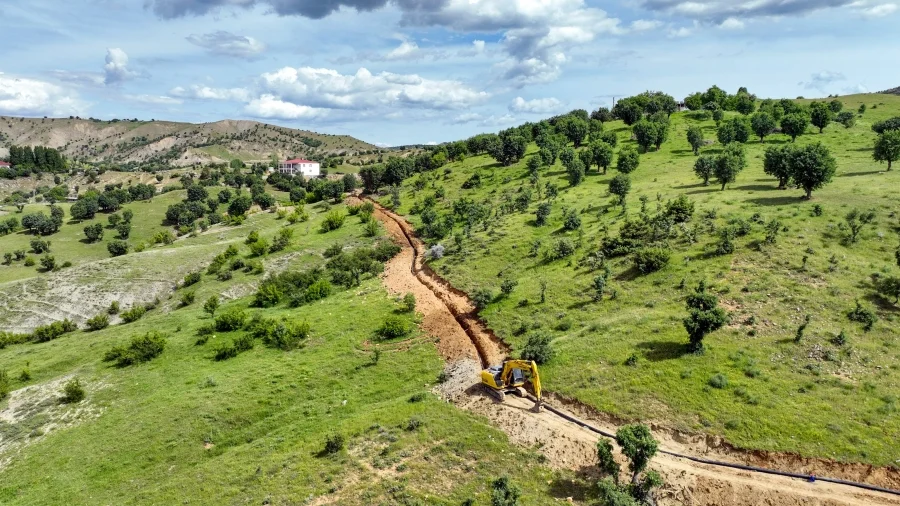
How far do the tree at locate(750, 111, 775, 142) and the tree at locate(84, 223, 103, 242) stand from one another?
166 m

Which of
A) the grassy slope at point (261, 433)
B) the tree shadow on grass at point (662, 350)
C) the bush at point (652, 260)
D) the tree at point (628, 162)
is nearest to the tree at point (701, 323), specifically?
the tree shadow on grass at point (662, 350)

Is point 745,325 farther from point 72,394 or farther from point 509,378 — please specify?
point 72,394

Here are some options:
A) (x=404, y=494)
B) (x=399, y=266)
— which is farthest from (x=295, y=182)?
(x=404, y=494)

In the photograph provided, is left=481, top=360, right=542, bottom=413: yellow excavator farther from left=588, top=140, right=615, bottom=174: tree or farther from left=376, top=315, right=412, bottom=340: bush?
left=588, top=140, right=615, bottom=174: tree

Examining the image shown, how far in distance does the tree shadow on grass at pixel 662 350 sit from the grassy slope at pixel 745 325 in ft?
0.44

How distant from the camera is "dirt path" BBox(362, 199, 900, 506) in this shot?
74.9ft

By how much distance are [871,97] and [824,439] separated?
182 m

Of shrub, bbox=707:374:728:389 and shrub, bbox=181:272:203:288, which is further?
shrub, bbox=181:272:203:288

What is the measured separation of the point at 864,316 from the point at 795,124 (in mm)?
87053

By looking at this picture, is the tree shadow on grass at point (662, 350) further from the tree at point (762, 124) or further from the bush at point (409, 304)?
the tree at point (762, 124)

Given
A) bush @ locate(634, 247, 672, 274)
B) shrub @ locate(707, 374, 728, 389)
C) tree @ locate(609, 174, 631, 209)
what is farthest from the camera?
tree @ locate(609, 174, 631, 209)

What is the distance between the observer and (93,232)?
122 metres

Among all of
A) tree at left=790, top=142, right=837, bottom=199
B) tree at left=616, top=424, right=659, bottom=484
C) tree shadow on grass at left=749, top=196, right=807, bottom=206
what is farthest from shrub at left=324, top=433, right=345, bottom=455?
tree at left=790, top=142, right=837, bottom=199

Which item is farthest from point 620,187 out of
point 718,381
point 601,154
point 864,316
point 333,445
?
point 333,445
